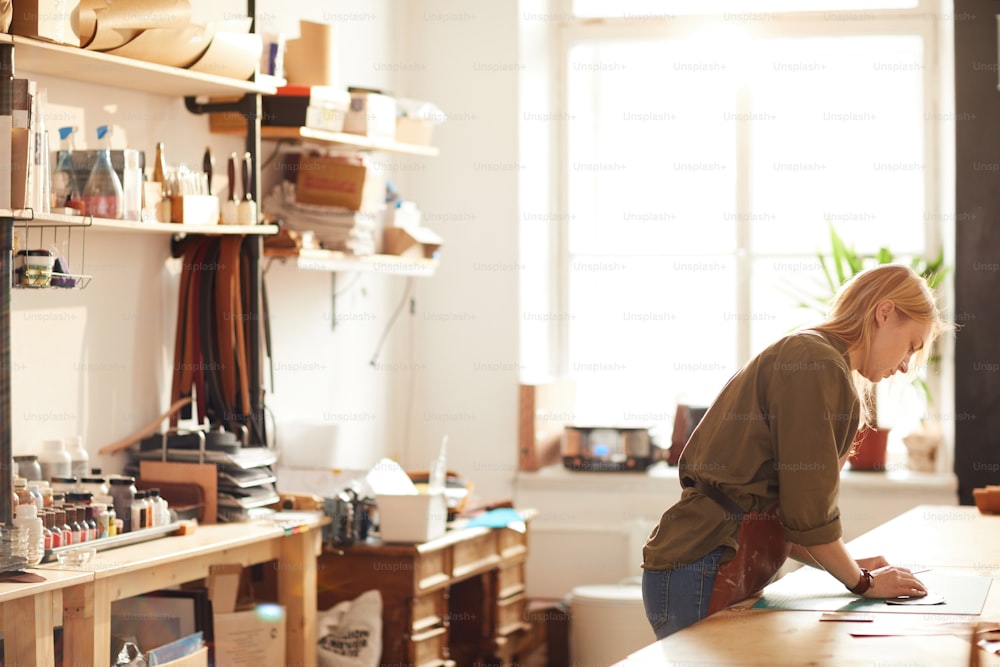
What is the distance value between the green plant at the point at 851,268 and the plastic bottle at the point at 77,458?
3125 mm

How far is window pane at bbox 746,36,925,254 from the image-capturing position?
5.83 meters

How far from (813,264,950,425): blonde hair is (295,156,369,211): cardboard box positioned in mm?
2291

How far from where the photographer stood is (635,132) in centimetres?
607

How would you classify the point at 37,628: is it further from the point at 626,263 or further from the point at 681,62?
the point at 681,62

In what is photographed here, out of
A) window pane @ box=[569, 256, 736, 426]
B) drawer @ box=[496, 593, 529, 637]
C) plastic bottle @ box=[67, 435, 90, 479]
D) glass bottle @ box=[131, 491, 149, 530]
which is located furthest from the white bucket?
plastic bottle @ box=[67, 435, 90, 479]

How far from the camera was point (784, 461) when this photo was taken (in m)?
2.43

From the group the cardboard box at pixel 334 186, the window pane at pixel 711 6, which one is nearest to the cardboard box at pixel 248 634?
the cardboard box at pixel 334 186

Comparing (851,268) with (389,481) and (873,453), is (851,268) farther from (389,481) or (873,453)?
(389,481)


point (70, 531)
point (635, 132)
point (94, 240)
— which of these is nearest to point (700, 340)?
point (635, 132)

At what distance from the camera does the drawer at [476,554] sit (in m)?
4.41

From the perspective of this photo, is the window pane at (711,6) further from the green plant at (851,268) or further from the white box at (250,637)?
the white box at (250,637)

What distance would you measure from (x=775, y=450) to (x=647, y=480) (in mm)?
3085

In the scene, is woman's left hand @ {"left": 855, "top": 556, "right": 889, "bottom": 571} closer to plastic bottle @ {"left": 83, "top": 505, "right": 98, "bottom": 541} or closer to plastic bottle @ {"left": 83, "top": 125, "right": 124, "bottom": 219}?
plastic bottle @ {"left": 83, "top": 505, "right": 98, "bottom": 541}

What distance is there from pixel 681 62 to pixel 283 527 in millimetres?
3261
